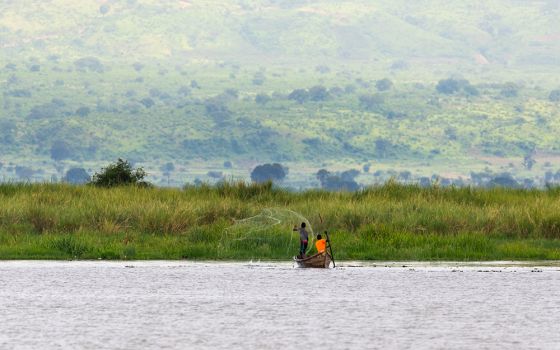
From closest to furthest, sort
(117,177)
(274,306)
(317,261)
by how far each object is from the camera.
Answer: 1. (274,306)
2. (317,261)
3. (117,177)

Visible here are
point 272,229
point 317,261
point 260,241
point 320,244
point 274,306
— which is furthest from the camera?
point 272,229

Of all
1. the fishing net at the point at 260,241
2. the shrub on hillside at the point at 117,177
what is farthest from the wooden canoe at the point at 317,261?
the shrub on hillside at the point at 117,177

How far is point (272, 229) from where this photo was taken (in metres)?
37.1

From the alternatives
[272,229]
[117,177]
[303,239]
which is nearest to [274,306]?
[303,239]

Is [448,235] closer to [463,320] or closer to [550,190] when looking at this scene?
[550,190]

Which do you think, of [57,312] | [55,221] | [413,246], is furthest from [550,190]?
[57,312]

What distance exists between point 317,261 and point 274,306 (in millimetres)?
6598

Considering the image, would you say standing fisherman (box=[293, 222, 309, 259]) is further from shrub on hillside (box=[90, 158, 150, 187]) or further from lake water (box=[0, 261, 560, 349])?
shrub on hillside (box=[90, 158, 150, 187])

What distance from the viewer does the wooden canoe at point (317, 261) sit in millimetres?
33750

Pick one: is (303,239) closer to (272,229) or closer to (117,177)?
(272,229)

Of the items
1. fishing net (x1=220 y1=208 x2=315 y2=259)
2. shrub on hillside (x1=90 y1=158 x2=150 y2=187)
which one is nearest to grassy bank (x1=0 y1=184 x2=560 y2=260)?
Answer: fishing net (x1=220 y1=208 x2=315 y2=259)

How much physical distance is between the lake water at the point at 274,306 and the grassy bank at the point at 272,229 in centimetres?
158

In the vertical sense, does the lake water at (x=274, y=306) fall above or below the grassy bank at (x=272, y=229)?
below

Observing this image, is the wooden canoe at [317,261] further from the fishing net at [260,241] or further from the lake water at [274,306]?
the fishing net at [260,241]
